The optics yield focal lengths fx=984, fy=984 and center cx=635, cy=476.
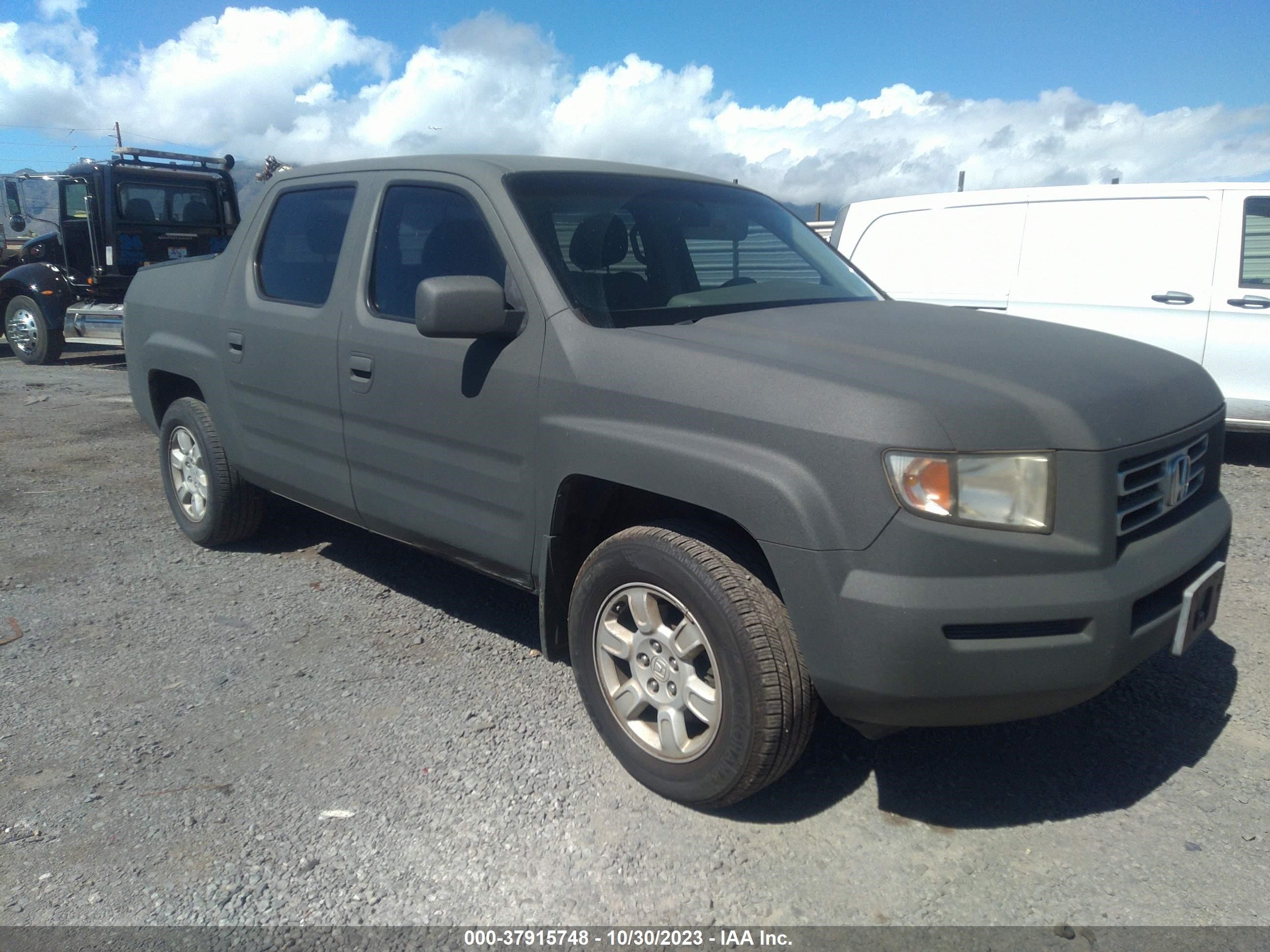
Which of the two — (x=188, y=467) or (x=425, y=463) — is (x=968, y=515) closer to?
(x=425, y=463)

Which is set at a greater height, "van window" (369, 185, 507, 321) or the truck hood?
"van window" (369, 185, 507, 321)

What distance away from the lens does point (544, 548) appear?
309 cm

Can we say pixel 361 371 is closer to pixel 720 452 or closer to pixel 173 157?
pixel 720 452

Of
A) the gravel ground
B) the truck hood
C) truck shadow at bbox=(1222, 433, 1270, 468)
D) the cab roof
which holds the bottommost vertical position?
truck shadow at bbox=(1222, 433, 1270, 468)

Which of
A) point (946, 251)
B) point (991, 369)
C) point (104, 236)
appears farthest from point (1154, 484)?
point (104, 236)

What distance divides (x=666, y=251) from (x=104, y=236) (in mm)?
11240

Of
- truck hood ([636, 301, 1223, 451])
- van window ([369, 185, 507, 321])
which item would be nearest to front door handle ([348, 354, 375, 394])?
van window ([369, 185, 507, 321])

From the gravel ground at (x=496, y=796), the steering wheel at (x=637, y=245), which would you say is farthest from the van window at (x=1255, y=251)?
the steering wheel at (x=637, y=245)

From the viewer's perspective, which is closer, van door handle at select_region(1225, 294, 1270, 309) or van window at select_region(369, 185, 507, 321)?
van window at select_region(369, 185, 507, 321)

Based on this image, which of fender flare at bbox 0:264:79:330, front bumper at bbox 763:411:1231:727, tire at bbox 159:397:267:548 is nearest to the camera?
front bumper at bbox 763:411:1231:727

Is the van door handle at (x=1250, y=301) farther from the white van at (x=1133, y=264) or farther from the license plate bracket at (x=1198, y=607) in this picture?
the license plate bracket at (x=1198, y=607)

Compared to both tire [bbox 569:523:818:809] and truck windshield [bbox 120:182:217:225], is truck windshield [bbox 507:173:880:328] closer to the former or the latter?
tire [bbox 569:523:818:809]

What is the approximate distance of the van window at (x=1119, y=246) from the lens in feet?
21.8

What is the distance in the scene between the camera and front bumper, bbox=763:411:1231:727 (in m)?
2.25
